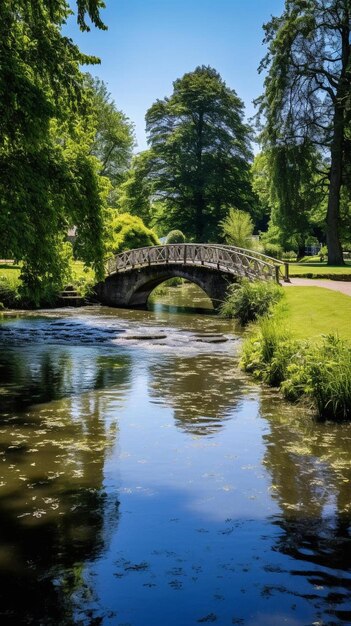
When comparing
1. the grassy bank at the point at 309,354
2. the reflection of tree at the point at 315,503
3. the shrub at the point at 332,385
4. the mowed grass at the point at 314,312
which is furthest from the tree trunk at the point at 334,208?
the reflection of tree at the point at 315,503

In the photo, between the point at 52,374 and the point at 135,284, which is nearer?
the point at 52,374

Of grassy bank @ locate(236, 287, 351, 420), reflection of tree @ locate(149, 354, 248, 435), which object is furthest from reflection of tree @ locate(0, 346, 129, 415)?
grassy bank @ locate(236, 287, 351, 420)

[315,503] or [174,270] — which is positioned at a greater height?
[174,270]

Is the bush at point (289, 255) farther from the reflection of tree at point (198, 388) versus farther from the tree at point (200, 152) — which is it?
the reflection of tree at point (198, 388)

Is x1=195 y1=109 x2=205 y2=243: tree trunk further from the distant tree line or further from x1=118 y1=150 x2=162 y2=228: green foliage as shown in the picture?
x1=118 y1=150 x2=162 y2=228: green foliage

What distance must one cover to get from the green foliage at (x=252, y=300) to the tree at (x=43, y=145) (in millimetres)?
6435

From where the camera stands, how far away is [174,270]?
33688 mm

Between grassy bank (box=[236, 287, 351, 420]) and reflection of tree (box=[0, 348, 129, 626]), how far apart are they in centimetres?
371

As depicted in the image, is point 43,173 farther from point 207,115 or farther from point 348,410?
point 207,115

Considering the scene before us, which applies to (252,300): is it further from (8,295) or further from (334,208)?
(334,208)

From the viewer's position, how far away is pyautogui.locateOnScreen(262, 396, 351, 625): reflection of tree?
5.52 metres

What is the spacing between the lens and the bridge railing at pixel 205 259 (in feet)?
91.6

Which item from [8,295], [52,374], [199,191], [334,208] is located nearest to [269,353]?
[52,374]

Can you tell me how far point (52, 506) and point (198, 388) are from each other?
22.8ft
